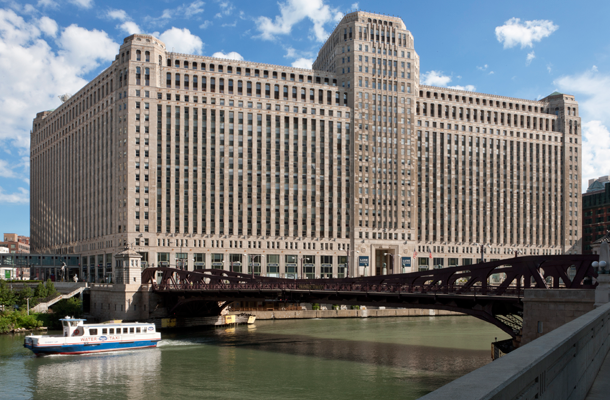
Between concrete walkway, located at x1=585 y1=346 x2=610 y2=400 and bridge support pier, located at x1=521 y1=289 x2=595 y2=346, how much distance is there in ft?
79.0

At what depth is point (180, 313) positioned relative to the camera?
101m

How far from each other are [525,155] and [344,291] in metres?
133

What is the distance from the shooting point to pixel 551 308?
149ft

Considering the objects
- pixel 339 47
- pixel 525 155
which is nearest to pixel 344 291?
pixel 339 47

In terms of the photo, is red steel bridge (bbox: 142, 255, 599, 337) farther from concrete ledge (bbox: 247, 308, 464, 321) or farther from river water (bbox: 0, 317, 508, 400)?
concrete ledge (bbox: 247, 308, 464, 321)

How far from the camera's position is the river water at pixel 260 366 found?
49.4 m

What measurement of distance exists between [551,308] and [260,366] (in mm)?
29377

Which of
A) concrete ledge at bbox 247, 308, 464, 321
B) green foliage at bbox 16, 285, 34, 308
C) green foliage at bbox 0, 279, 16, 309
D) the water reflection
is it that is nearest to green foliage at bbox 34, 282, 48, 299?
green foliage at bbox 16, 285, 34, 308

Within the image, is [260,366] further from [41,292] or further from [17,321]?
[41,292]

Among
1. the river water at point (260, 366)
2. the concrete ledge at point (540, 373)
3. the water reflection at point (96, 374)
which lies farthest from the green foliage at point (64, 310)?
the concrete ledge at point (540, 373)

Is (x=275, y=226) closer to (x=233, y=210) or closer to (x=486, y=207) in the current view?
(x=233, y=210)

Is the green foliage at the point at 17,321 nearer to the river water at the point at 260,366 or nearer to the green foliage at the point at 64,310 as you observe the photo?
the green foliage at the point at 64,310

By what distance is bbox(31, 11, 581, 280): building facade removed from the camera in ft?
474

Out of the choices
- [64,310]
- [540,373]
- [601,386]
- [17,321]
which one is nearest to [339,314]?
[64,310]
